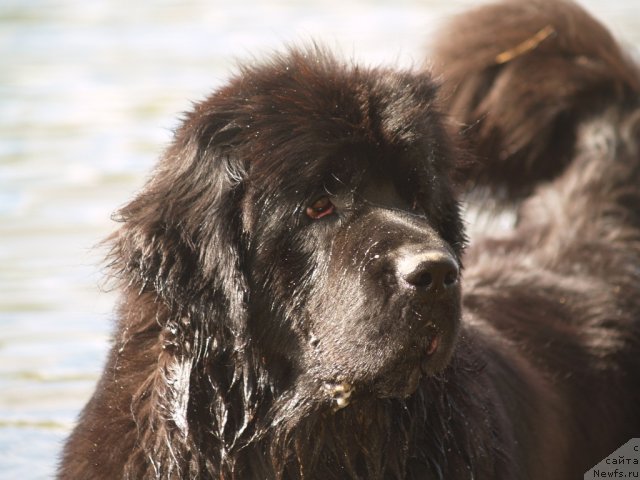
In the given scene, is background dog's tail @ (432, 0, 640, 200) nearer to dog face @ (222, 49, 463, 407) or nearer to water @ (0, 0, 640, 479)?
water @ (0, 0, 640, 479)

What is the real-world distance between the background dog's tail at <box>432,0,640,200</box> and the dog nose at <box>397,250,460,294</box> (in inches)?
95.4

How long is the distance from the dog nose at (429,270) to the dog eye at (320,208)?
14.9 inches

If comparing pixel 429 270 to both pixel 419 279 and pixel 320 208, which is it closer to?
pixel 419 279

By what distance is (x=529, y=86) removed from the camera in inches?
249

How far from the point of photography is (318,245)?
13.3 feet

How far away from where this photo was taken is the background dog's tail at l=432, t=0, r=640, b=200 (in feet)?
20.6

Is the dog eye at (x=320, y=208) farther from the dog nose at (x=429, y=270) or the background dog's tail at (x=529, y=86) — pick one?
the background dog's tail at (x=529, y=86)

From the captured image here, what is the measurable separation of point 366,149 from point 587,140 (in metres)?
2.36

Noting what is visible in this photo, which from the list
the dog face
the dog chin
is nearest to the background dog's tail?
the dog face

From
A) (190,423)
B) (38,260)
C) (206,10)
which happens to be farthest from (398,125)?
(206,10)

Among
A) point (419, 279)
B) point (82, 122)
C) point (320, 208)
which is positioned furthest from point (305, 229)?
point (82, 122)

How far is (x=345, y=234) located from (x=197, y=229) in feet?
1.61

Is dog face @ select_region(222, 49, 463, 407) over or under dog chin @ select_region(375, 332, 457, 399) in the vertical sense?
over

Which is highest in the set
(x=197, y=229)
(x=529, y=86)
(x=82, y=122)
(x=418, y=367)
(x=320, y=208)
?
(x=320, y=208)
